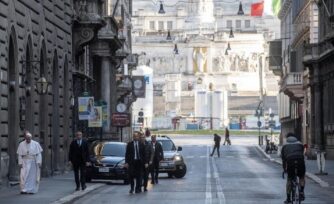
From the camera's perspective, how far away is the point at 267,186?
38.7 m

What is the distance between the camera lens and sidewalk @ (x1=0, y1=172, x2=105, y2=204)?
2909cm

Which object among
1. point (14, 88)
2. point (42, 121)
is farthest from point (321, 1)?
point (14, 88)

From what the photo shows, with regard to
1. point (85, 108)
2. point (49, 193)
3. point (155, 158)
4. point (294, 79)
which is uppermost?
point (294, 79)

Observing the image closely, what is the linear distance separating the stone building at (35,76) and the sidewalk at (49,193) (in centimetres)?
114

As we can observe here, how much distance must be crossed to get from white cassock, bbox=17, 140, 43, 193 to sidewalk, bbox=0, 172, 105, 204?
281mm

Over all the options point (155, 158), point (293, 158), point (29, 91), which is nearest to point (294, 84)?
point (155, 158)

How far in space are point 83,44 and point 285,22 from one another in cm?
5719

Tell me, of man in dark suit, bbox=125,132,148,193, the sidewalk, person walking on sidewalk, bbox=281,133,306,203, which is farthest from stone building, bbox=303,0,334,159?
person walking on sidewalk, bbox=281,133,306,203

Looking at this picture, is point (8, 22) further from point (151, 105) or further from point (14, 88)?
point (151, 105)

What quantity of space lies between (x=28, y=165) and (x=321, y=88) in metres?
42.7

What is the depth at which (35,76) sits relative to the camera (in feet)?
131

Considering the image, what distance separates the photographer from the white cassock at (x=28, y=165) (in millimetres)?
31859

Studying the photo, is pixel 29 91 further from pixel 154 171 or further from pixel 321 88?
pixel 321 88

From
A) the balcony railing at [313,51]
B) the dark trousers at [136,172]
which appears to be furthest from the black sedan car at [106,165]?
the balcony railing at [313,51]
